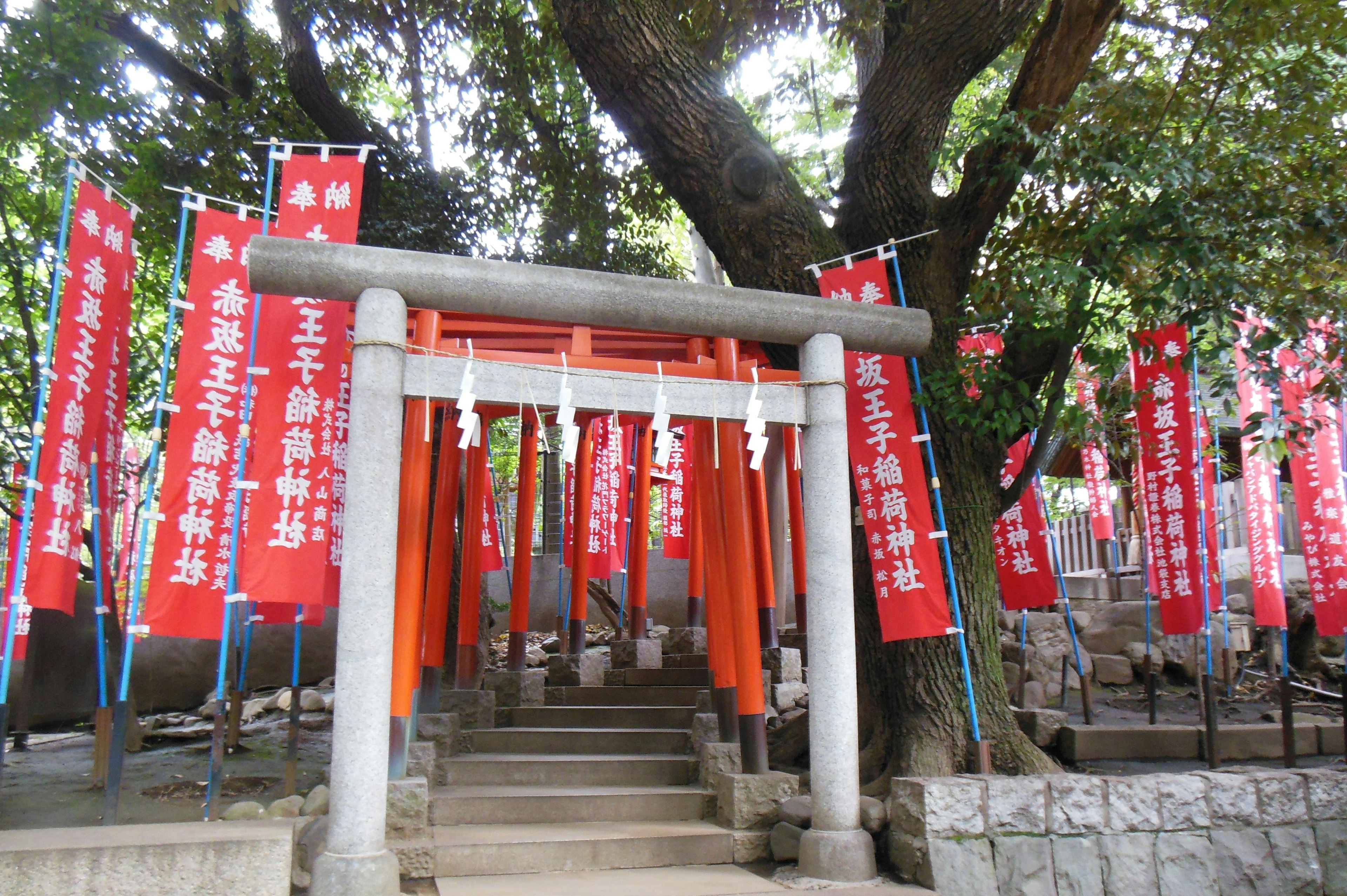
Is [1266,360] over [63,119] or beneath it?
beneath

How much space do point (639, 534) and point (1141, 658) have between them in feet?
18.4

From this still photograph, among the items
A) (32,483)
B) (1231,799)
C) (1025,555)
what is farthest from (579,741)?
(1231,799)

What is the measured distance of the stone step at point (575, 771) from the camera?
6.78 m

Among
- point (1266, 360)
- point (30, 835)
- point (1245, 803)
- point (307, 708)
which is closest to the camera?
point (30, 835)

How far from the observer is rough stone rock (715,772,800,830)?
19.4 feet

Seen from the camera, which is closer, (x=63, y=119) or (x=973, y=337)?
(x=973, y=337)

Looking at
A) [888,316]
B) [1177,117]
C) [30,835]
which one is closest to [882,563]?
[888,316]

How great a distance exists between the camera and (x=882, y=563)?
237 inches

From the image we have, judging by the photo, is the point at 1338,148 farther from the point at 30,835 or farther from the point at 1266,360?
the point at 30,835

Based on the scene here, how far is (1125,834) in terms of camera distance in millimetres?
5594

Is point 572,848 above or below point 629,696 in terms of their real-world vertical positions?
below

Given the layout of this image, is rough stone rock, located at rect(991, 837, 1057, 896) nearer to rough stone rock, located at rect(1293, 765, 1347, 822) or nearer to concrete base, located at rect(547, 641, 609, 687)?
rough stone rock, located at rect(1293, 765, 1347, 822)

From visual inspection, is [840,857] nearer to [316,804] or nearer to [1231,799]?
[1231,799]

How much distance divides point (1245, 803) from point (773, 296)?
4.31m
